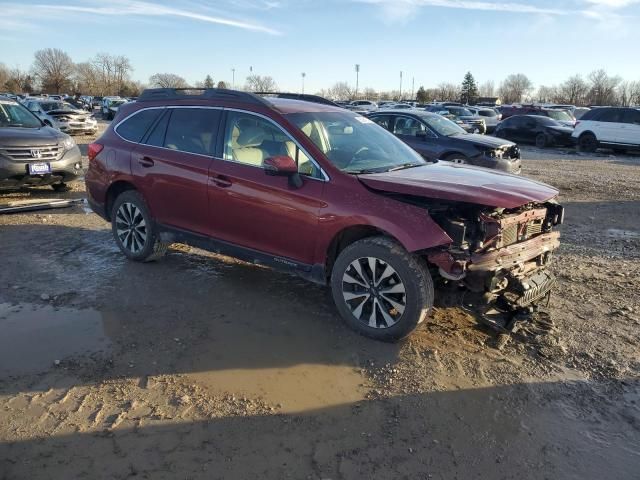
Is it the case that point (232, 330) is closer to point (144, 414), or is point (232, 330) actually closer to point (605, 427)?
point (144, 414)

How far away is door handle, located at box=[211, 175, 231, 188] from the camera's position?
4.95m

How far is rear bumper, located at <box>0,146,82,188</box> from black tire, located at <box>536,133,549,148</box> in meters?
19.7

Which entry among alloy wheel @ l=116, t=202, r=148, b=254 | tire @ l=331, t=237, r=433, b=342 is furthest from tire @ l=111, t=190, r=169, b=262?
tire @ l=331, t=237, r=433, b=342

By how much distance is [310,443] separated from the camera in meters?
3.04

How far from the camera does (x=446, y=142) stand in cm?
1101

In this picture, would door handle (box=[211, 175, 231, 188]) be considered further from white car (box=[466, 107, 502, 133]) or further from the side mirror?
white car (box=[466, 107, 502, 133])

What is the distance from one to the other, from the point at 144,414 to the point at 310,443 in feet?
3.47

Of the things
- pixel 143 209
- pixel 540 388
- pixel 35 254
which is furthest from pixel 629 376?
pixel 35 254

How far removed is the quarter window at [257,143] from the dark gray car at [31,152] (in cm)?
536

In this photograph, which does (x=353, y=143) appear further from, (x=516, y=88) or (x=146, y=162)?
(x=516, y=88)

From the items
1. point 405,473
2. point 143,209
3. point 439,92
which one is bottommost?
point 405,473

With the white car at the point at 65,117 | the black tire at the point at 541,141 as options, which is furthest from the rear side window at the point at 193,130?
the black tire at the point at 541,141

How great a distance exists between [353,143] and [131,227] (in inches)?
110

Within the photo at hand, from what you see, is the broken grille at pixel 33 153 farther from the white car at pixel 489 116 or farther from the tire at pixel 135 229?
the white car at pixel 489 116
